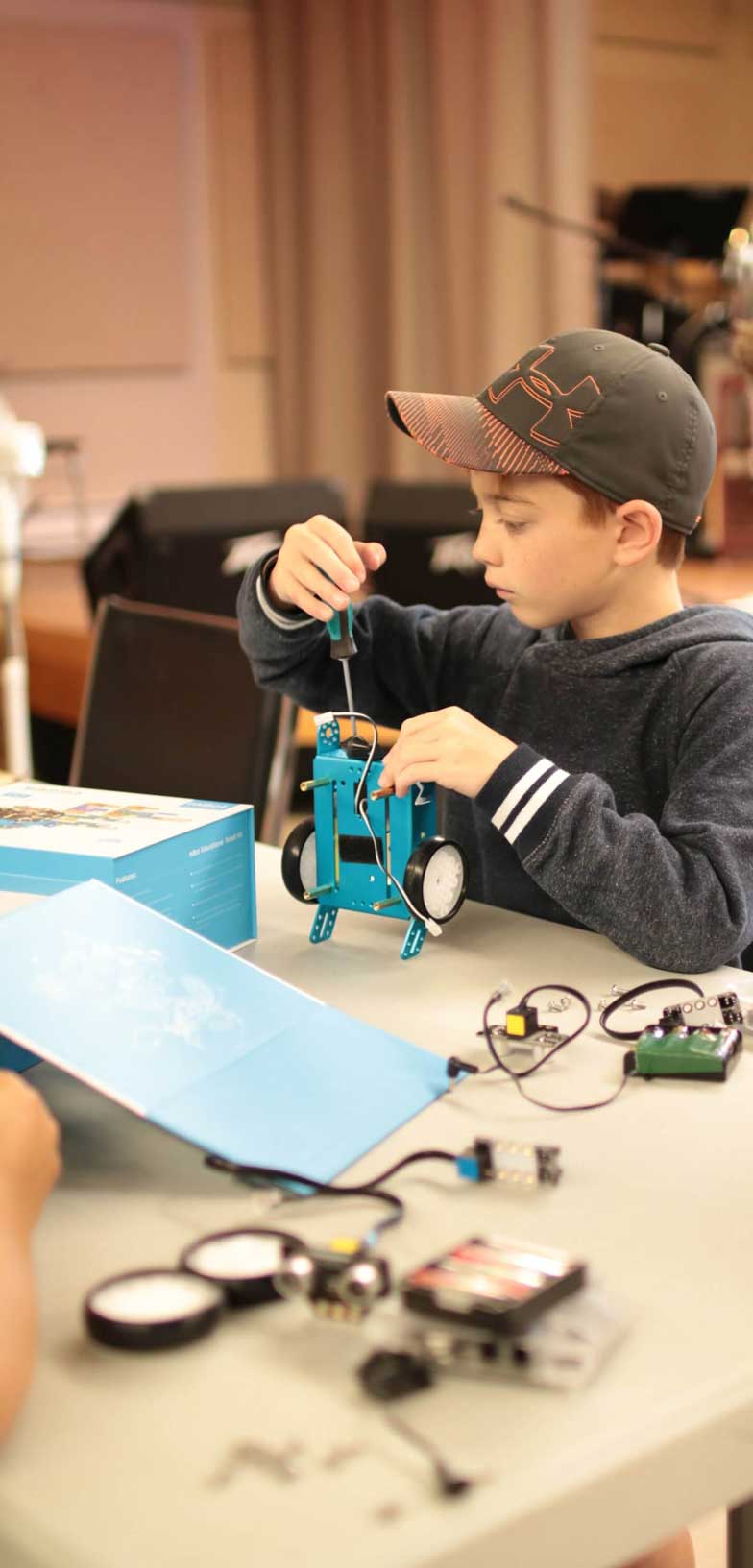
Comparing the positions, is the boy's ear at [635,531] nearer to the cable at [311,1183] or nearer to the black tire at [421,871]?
the black tire at [421,871]

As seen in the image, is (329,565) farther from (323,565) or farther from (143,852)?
(143,852)

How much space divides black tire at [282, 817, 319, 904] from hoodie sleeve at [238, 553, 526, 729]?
32 centimetres

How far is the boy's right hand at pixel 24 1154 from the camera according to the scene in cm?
71

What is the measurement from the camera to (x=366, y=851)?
3.96ft

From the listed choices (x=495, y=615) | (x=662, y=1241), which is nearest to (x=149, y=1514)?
(x=662, y=1241)

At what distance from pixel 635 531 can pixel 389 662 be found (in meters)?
0.37

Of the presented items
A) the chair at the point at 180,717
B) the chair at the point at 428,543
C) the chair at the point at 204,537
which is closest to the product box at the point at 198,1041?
the chair at the point at 180,717

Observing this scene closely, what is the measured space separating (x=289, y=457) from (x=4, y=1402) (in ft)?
20.9

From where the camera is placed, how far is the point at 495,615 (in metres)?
1.58

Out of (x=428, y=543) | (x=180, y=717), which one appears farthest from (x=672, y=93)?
(x=180, y=717)

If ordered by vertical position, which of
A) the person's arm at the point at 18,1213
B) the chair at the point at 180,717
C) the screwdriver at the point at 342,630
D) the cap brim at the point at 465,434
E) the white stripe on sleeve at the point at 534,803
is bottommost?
the chair at the point at 180,717

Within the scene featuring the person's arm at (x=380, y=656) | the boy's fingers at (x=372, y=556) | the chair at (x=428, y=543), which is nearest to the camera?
the boy's fingers at (x=372, y=556)

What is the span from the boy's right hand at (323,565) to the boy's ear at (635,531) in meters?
0.20

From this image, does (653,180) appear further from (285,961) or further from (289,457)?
(285,961)
